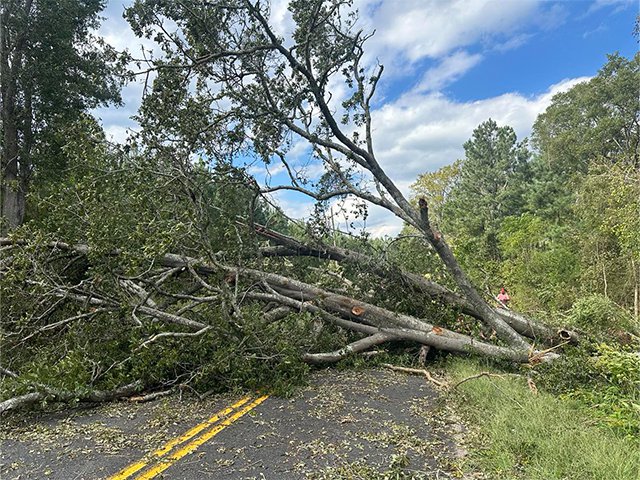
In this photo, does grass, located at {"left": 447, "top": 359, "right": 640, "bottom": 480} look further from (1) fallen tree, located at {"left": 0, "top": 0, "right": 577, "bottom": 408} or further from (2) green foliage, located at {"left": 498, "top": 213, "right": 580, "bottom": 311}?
(2) green foliage, located at {"left": 498, "top": 213, "right": 580, "bottom": 311}

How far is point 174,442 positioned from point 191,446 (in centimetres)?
19

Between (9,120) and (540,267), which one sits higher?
(9,120)

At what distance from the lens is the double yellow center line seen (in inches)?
126

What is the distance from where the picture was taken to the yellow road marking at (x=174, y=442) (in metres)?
3.17

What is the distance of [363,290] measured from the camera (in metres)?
7.84

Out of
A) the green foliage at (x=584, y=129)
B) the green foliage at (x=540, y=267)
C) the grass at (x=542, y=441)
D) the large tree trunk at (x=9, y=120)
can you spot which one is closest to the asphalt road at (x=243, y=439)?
the grass at (x=542, y=441)

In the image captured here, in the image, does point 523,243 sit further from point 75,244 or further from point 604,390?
point 75,244

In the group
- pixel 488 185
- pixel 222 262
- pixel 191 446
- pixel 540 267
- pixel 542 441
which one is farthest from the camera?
pixel 488 185

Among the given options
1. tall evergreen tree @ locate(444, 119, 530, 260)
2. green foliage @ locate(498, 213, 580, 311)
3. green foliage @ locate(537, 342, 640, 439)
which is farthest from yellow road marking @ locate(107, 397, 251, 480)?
tall evergreen tree @ locate(444, 119, 530, 260)

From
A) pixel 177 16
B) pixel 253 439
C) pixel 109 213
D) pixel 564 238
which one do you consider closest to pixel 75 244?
pixel 109 213

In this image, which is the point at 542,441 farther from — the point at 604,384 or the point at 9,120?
the point at 9,120

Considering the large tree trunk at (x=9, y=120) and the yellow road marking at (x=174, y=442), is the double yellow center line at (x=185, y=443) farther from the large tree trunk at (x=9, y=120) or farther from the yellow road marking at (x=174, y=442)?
the large tree trunk at (x=9, y=120)

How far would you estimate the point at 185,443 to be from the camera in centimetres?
372

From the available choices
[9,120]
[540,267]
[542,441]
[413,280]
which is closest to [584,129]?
[540,267]
